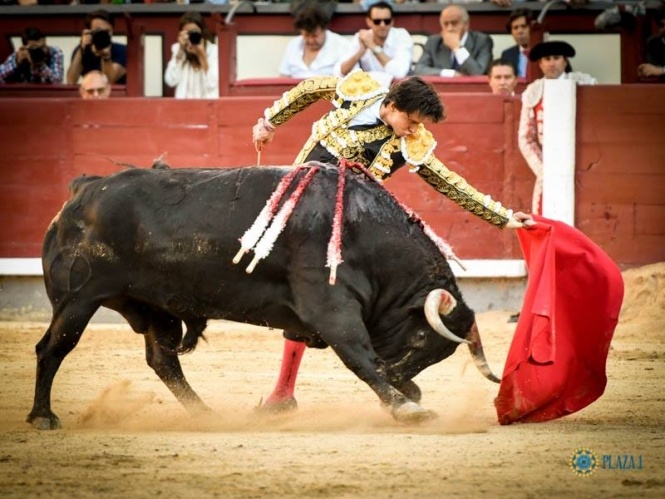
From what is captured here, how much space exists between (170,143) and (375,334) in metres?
3.92

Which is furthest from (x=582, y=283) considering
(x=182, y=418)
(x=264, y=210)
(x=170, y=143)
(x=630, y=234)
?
(x=170, y=143)

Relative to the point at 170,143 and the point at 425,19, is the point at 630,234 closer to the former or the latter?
the point at 425,19

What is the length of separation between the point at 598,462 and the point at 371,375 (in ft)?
3.00

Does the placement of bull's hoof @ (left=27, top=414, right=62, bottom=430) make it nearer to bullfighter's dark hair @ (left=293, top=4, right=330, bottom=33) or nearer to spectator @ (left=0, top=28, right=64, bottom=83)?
bullfighter's dark hair @ (left=293, top=4, right=330, bottom=33)

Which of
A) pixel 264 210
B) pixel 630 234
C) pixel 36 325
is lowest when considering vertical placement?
pixel 36 325

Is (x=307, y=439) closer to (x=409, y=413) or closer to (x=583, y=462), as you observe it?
(x=409, y=413)

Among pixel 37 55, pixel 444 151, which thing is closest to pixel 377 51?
pixel 444 151

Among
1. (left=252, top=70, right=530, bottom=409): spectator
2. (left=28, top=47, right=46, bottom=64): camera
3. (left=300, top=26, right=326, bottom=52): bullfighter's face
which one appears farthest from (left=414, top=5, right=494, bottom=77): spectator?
(left=252, top=70, right=530, bottom=409): spectator

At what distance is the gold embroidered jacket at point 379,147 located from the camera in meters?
4.86

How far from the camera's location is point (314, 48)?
848 cm

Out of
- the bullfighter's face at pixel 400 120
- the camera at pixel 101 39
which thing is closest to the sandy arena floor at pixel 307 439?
the bullfighter's face at pixel 400 120

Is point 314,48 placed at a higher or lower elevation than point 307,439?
higher

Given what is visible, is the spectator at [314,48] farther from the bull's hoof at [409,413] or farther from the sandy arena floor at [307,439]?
the bull's hoof at [409,413]

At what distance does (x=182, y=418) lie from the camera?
502 cm
